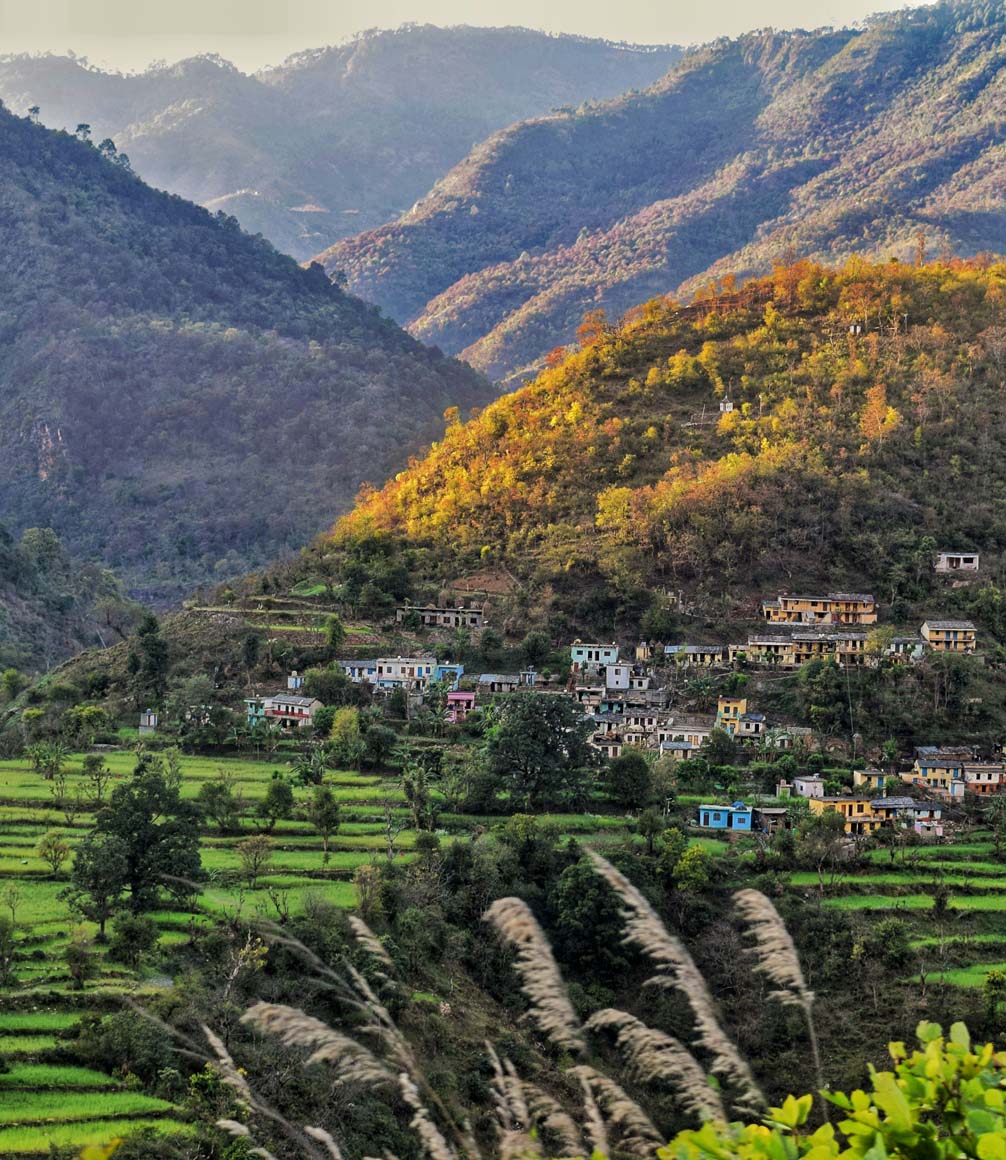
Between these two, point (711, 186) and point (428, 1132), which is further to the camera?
point (711, 186)

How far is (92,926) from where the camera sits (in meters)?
20.2

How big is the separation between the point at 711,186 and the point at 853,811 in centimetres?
11422

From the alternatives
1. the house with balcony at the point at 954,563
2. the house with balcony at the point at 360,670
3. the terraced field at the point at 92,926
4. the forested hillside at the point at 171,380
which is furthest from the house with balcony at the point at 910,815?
the forested hillside at the point at 171,380

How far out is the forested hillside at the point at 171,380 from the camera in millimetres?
69875

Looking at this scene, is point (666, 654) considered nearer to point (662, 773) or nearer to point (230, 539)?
point (662, 773)

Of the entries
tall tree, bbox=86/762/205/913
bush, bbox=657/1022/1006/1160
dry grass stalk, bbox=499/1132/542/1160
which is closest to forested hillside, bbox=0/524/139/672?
tall tree, bbox=86/762/205/913

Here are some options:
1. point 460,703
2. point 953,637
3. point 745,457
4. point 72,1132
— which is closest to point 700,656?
point 953,637

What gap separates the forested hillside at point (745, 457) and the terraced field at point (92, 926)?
1078cm

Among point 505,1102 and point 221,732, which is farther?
point 221,732

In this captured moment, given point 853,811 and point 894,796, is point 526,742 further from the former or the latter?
point 894,796

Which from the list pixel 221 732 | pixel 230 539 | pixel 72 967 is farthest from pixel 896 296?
pixel 72 967

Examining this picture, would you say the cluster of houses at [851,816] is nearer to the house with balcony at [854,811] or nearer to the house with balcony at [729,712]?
the house with balcony at [854,811]

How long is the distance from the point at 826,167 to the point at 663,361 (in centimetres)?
8374

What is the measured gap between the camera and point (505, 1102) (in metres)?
4.37
